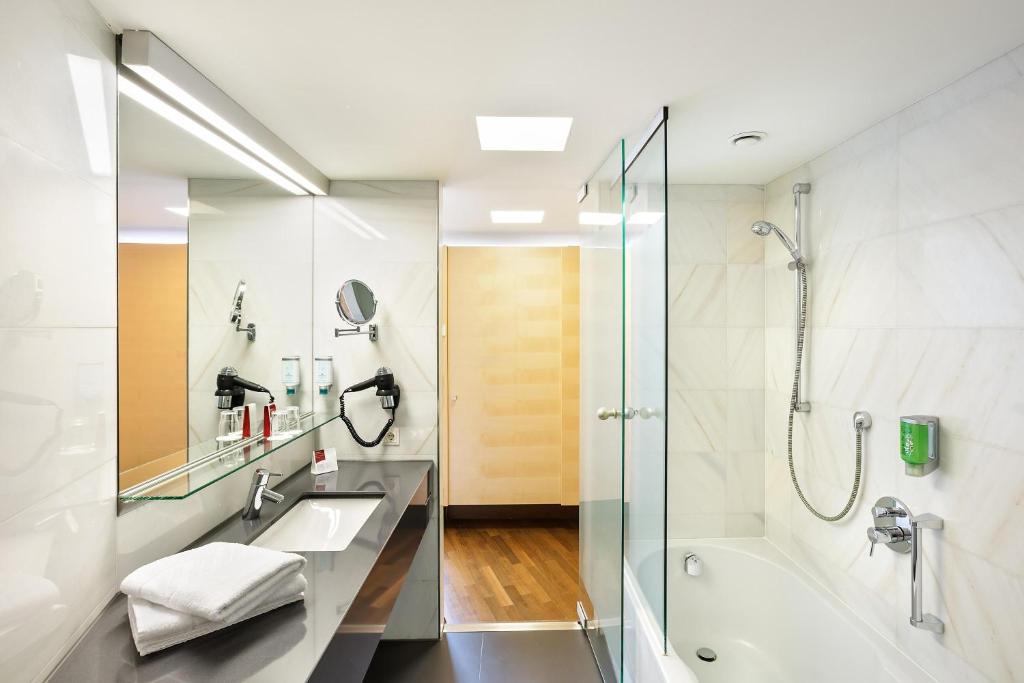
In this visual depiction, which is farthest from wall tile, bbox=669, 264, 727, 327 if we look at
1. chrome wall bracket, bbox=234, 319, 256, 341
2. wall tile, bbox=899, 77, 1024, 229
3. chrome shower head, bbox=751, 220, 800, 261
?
chrome wall bracket, bbox=234, 319, 256, 341

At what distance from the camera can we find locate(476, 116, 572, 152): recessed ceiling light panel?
5.74 ft

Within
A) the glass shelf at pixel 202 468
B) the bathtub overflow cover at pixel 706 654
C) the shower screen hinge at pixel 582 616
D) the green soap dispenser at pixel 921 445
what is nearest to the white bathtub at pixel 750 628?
the bathtub overflow cover at pixel 706 654

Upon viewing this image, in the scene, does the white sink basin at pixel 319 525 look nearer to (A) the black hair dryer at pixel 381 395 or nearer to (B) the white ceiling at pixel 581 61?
(A) the black hair dryer at pixel 381 395

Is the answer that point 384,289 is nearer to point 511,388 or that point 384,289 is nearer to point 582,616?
point 511,388

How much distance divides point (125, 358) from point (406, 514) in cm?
102

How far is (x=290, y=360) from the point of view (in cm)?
225

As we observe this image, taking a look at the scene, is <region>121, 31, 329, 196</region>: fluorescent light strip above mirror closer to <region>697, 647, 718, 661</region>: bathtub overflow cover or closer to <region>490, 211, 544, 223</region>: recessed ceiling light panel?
<region>490, 211, 544, 223</region>: recessed ceiling light panel

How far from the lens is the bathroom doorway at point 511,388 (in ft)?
12.9

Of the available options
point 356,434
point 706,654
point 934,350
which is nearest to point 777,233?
point 934,350

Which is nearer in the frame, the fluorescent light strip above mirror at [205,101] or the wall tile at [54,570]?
the wall tile at [54,570]

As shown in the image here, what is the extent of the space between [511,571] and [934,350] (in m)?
2.57

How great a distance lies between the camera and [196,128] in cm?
158

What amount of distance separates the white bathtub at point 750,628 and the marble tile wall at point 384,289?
1260 millimetres

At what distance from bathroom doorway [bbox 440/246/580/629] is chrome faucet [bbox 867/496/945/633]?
7.96ft
